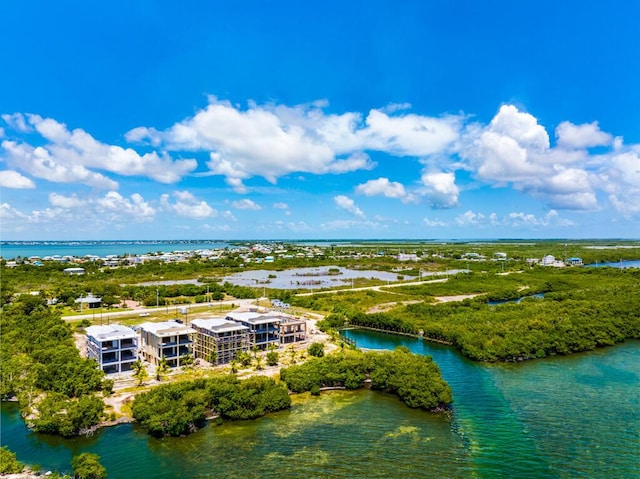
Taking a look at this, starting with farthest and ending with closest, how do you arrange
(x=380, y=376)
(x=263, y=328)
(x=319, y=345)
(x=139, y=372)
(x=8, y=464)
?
1. (x=263, y=328)
2. (x=319, y=345)
3. (x=139, y=372)
4. (x=380, y=376)
5. (x=8, y=464)

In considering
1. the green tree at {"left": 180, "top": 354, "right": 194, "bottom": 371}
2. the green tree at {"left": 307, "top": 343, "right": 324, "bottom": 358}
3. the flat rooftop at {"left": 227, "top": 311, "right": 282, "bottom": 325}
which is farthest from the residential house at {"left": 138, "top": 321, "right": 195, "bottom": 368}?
the green tree at {"left": 307, "top": 343, "right": 324, "bottom": 358}

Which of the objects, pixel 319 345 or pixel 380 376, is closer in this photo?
pixel 380 376

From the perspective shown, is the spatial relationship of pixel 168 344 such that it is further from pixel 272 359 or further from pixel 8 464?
pixel 8 464

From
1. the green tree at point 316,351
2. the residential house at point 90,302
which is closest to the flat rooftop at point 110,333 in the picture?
the green tree at point 316,351

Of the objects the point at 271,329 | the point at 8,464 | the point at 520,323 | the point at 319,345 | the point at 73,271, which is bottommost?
the point at 8,464

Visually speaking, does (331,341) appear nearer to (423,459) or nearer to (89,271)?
(423,459)

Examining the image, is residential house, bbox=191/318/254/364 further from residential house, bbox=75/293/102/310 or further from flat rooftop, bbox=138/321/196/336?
residential house, bbox=75/293/102/310

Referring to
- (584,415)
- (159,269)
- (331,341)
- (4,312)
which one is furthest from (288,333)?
(159,269)

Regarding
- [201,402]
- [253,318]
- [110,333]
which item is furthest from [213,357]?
[201,402]
